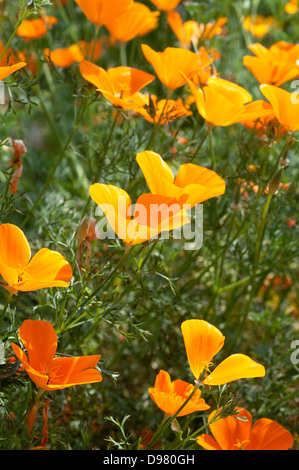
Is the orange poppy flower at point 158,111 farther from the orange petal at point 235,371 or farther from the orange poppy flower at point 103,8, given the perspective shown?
the orange petal at point 235,371

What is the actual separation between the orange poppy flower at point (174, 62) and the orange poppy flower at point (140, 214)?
25 cm

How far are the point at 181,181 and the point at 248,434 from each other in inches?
14.1

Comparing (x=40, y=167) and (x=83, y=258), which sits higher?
(x=83, y=258)

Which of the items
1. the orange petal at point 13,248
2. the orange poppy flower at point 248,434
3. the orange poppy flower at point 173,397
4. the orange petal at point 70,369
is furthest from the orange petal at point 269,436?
the orange petal at point 13,248

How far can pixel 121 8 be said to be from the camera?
98 cm

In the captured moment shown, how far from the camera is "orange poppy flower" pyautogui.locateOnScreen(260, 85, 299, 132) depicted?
0.89m

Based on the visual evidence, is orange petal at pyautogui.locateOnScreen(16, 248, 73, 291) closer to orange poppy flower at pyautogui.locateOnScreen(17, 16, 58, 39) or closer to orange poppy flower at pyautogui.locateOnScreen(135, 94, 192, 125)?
orange poppy flower at pyautogui.locateOnScreen(135, 94, 192, 125)

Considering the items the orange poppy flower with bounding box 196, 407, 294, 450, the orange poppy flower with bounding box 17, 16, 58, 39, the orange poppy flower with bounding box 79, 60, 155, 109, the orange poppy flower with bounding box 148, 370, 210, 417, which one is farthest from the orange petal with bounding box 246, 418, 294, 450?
the orange poppy flower with bounding box 17, 16, 58, 39

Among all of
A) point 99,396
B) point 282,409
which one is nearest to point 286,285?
point 282,409

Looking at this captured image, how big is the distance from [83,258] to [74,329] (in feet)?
0.72

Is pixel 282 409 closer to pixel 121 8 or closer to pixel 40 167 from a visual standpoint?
pixel 121 8

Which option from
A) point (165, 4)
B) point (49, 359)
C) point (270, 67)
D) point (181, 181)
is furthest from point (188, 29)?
point (49, 359)

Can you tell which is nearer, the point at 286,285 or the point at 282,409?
the point at 282,409

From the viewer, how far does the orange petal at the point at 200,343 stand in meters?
0.81
